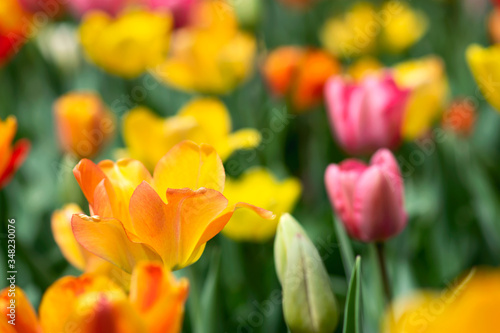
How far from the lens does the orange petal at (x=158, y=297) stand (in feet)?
1.13

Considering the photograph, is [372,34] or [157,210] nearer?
[157,210]

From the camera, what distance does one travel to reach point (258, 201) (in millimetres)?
799

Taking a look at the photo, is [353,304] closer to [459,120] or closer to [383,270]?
[383,270]

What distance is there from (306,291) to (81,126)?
0.60m

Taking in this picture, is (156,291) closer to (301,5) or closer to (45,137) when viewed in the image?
(45,137)

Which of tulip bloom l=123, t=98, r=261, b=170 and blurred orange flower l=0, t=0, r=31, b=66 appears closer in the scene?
A: tulip bloom l=123, t=98, r=261, b=170

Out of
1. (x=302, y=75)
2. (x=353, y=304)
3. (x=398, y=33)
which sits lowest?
(x=353, y=304)

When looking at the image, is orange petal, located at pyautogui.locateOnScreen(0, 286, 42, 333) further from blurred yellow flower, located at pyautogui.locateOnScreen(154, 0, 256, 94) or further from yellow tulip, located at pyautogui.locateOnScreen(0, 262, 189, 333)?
blurred yellow flower, located at pyautogui.locateOnScreen(154, 0, 256, 94)

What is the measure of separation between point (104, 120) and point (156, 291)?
68 cm

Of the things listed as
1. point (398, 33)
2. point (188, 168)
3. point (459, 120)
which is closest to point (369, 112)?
point (459, 120)

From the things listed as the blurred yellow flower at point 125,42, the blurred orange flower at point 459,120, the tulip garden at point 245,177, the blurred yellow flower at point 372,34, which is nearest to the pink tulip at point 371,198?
the tulip garden at point 245,177

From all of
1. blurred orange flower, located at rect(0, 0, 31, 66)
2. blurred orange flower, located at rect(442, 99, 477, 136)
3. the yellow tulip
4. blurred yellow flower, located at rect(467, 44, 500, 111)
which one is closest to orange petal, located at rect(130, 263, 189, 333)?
the yellow tulip

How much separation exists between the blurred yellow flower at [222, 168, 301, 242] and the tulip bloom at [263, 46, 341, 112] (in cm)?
27

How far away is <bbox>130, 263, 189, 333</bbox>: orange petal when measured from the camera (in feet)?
1.13
